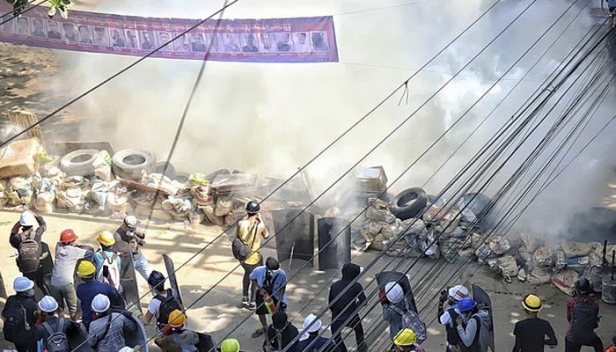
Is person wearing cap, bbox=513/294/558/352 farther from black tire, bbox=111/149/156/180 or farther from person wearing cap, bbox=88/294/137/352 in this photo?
black tire, bbox=111/149/156/180

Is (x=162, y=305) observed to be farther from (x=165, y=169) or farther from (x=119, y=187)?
(x=165, y=169)

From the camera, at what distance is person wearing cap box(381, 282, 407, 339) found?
7434mm

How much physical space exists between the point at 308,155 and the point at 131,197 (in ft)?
10.3

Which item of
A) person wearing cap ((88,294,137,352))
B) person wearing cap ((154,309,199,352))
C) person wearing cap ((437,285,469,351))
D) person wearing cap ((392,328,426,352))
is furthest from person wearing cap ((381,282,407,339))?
person wearing cap ((88,294,137,352))

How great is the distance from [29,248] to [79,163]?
3640mm

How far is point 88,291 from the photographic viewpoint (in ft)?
25.5

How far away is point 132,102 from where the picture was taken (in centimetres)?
1548

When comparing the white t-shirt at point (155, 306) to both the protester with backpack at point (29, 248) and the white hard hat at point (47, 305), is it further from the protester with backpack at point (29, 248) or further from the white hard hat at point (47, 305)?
the protester with backpack at point (29, 248)

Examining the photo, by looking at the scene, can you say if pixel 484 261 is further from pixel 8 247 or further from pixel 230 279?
pixel 8 247

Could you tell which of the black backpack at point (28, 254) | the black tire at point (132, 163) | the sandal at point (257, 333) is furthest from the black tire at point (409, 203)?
the black backpack at point (28, 254)

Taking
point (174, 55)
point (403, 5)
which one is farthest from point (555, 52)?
point (174, 55)

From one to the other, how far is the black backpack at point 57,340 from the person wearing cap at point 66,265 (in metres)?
1.75

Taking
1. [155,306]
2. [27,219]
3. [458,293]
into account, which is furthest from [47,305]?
[458,293]

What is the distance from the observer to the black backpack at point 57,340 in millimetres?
6871
